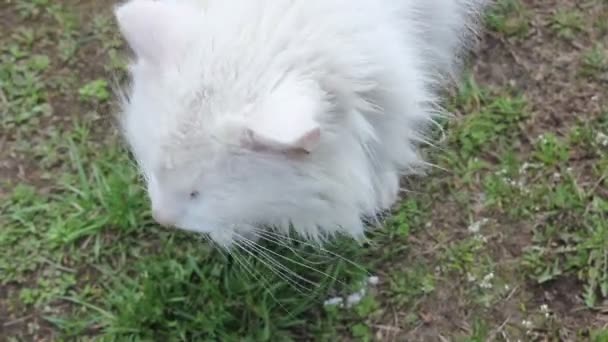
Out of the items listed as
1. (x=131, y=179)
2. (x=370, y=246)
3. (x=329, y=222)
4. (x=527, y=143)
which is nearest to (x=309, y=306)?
(x=370, y=246)

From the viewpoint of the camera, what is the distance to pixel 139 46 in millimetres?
1826

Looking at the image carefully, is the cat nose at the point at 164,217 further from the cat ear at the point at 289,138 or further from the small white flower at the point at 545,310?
the small white flower at the point at 545,310

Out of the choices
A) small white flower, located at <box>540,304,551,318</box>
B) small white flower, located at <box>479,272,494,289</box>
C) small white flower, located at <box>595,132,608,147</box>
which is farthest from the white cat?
small white flower, located at <box>595,132,608,147</box>

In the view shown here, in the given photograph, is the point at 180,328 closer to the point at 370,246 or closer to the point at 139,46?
the point at 370,246

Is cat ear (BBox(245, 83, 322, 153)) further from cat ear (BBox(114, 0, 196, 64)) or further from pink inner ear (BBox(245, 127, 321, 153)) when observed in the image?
cat ear (BBox(114, 0, 196, 64))

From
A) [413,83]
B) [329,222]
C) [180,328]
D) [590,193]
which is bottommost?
[180,328]

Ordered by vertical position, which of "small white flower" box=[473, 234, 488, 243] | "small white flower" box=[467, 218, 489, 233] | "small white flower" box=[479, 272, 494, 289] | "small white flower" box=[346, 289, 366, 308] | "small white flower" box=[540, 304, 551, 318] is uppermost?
"small white flower" box=[467, 218, 489, 233]

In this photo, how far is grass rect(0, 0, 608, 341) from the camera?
2.57 meters

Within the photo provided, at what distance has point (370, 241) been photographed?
270 centimetres

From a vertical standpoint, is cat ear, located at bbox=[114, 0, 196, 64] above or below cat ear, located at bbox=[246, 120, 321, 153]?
above

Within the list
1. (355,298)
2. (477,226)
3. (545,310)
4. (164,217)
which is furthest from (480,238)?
(164,217)

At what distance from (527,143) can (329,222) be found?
3.46 feet

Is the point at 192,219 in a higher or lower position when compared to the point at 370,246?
higher

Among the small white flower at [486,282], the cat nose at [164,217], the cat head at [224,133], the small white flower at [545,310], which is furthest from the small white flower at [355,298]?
the cat nose at [164,217]
